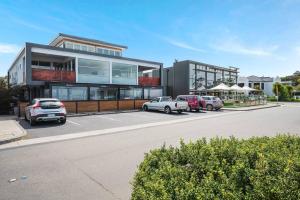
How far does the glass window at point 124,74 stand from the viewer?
2662 cm

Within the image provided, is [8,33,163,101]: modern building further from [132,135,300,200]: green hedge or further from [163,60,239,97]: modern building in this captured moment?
[132,135,300,200]: green hedge

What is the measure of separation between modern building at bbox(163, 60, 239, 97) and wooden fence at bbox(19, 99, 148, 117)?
12992 mm

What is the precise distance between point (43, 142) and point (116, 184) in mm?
5700

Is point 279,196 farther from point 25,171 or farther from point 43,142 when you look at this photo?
point 43,142

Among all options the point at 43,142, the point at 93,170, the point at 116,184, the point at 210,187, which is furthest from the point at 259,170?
the point at 43,142

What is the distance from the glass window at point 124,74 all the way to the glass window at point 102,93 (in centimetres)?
120

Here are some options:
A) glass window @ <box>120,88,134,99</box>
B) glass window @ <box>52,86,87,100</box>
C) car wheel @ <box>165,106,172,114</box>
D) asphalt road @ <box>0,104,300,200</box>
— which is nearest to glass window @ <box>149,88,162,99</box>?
glass window @ <box>120,88,134,99</box>

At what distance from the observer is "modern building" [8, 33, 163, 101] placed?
20.8 metres

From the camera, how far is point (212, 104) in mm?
26312

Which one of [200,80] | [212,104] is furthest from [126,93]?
[200,80]

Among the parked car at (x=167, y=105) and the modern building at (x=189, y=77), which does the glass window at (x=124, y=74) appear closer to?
the parked car at (x=167, y=105)

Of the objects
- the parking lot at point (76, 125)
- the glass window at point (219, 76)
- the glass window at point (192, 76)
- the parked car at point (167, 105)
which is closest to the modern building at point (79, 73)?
the parked car at point (167, 105)

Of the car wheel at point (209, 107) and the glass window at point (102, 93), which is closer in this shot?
the glass window at point (102, 93)

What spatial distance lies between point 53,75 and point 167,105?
11.5 metres
